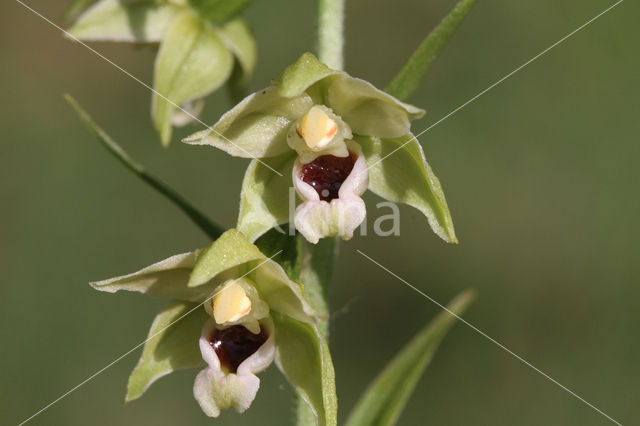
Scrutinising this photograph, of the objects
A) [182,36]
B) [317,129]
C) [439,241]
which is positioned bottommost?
[439,241]

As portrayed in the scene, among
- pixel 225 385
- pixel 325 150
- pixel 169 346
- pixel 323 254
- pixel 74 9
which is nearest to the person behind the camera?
pixel 225 385

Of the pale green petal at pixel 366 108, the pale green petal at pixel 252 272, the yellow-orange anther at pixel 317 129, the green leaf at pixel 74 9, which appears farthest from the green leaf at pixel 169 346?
the green leaf at pixel 74 9

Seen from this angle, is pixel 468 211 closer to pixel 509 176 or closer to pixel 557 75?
pixel 509 176

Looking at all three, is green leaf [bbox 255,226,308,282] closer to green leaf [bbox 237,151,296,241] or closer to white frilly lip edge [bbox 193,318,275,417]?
green leaf [bbox 237,151,296,241]

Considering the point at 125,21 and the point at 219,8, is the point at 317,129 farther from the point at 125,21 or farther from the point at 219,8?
the point at 125,21

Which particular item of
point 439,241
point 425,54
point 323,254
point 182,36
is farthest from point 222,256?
point 439,241

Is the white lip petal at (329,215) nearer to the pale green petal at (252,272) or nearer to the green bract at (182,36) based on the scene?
the pale green petal at (252,272)
